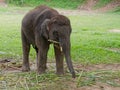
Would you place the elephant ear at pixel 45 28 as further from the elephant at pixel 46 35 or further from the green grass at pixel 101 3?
the green grass at pixel 101 3

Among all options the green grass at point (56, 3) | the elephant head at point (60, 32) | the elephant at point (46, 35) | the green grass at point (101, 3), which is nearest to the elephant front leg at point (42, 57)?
the elephant at point (46, 35)

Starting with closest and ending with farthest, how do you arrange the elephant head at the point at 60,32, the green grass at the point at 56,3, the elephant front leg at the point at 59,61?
the elephant head at the point at 60,32 < the elephant front leg at the point at 59,61 < the green grass at the point at 56,3

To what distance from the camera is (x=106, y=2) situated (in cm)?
4009

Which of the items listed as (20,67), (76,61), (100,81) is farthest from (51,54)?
(100,81)

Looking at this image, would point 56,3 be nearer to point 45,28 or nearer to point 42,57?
point 42,57

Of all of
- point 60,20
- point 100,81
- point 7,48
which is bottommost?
point 7,48

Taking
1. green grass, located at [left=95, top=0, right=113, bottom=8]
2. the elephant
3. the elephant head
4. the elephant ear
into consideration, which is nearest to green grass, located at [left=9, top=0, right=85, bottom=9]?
green grass, located at [left=95, top=0, right=113, bottom=8]

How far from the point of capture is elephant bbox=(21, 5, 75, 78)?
21.8 ft

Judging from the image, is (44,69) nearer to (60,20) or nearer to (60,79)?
(60,79)

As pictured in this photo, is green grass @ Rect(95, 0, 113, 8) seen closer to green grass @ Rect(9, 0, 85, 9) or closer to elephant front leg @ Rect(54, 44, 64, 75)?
green grass @ Rect(9, 0, 85, 9)

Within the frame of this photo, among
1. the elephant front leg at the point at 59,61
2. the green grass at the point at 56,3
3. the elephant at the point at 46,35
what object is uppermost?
the elephant at the point at 46,35

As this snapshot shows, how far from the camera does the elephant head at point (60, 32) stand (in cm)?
656

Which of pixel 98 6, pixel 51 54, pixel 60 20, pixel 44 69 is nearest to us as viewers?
pixel 60 20

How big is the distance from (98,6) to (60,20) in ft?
109
